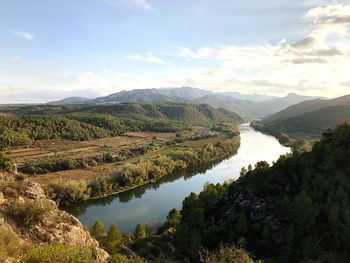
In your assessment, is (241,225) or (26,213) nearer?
(26,213)

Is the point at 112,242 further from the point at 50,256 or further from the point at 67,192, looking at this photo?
the point at 67,192

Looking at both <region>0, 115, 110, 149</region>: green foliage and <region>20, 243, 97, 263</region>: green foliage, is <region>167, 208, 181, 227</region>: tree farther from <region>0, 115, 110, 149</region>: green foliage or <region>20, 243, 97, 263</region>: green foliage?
<region>0, 115, 110, 149</region>: green foliage

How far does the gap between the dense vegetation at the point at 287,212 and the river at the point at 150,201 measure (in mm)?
23111

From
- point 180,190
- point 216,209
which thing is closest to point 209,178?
point 180,190

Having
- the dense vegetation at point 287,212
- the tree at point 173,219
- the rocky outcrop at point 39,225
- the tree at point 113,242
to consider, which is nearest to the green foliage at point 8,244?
the rocky outcrop at point 39,225

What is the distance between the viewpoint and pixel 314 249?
3347 centimetres

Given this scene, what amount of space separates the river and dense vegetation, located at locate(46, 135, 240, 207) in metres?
2.30

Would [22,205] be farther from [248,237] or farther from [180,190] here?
[180,190]

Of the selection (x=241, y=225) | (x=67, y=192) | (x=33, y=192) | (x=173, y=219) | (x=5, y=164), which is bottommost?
(x=67, y=192)

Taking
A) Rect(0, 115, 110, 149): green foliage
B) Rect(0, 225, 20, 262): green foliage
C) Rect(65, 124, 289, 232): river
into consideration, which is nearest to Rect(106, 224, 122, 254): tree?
Rect(0, 225, 20, 262): green foliage

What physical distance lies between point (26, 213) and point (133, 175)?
72175 millimetres

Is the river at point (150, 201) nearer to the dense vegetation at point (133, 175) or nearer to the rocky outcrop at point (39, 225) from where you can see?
the dense vegetation at point (133, 175)

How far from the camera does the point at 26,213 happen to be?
21891 millimetres

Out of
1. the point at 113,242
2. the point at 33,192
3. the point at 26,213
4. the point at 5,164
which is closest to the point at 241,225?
the point at 113,242
